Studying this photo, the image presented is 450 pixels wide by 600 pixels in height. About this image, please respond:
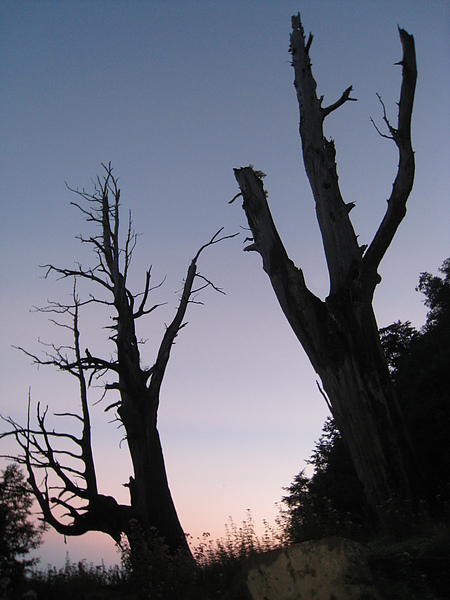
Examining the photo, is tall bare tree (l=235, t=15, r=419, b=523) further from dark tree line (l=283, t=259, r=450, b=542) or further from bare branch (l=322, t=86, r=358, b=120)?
dark tree line (l=283, t=259, r=450, b=542)

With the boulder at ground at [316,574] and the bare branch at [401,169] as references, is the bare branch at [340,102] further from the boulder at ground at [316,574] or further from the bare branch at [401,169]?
the boulder at ground at [316,574]

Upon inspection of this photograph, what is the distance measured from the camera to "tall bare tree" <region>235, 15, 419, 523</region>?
8.02 metres

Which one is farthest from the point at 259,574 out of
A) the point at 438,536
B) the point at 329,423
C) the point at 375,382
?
the point at 329,423

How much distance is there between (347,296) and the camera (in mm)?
8961

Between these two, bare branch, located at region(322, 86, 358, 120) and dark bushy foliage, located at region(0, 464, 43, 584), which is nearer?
bare branch, located at region(322, 86, 358, 120)

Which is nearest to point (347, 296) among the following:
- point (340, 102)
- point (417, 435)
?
point (340, 102)

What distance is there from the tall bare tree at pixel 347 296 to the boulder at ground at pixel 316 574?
2168 mm

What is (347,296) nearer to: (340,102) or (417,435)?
(340,102)

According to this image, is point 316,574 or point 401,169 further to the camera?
point 401,169

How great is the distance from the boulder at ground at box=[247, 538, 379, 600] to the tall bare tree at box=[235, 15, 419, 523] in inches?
85.4

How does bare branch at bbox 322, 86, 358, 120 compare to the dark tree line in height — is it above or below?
above

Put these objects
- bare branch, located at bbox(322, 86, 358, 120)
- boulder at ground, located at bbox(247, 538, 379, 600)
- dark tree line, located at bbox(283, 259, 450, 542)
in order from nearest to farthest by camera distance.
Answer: boulder at ground, located at bbox(247, 538, 379, 600), bare branch, located at bbox(322, 86, 358, 120), dark tree line, located at bbox(283, 259, 450, 542)

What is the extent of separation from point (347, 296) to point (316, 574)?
4989 mm

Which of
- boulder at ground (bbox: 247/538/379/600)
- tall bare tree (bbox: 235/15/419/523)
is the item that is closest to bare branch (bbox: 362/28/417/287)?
tall bare tree (bbox: 235/15/419/523)
